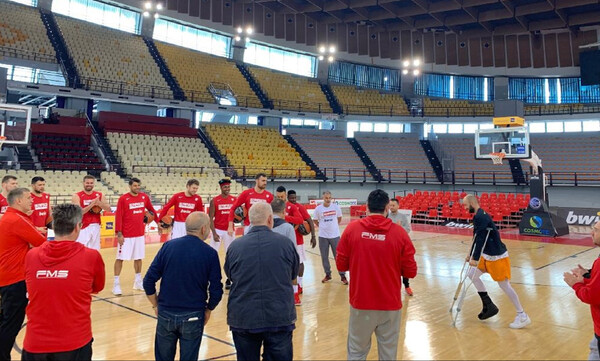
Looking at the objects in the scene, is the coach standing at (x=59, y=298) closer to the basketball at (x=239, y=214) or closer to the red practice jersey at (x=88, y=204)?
the basketball at (x=239, y=214)

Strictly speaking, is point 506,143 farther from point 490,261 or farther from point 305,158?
point 305,158

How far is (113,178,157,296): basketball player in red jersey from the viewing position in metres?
7.68

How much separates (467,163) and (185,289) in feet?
103

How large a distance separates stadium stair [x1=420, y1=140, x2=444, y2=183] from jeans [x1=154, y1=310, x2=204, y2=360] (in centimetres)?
2874

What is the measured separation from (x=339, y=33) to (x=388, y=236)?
33860mm

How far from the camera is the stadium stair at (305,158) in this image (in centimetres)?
2796

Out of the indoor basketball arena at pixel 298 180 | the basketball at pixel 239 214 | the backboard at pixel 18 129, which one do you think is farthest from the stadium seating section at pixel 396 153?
the basketball at pixel 239 214

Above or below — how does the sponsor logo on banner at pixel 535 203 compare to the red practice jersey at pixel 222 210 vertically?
above

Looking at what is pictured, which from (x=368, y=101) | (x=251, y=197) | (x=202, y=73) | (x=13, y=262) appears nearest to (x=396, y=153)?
(x=368, y=101)

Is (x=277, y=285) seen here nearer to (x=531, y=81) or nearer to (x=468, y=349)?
(x=468, y=349)

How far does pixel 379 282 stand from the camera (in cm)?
359

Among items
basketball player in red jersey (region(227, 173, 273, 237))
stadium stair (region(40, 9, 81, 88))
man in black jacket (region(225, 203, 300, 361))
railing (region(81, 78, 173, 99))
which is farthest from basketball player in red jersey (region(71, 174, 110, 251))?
railing (region(81, 78, 173, 99))

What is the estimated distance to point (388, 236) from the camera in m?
3.62

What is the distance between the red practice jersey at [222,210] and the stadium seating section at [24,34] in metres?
20.3
